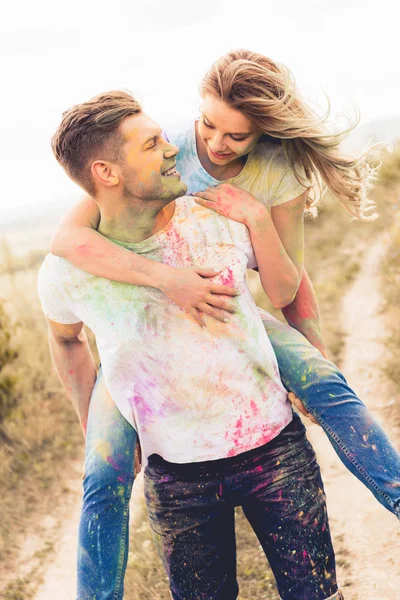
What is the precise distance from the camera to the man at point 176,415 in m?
2.43

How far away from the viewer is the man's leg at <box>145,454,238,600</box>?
2.46 metres

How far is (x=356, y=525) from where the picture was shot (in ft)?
13.7

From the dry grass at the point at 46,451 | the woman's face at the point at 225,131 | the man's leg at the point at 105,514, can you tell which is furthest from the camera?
the dry grass at the point at 46,451

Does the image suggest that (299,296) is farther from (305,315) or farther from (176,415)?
(176,415)

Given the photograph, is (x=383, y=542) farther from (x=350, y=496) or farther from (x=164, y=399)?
(x=164, y=399)

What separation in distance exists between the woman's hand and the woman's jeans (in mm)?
Answer: 506

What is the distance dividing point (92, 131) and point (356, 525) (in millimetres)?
2875

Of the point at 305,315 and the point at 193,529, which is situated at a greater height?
the point at 305,315

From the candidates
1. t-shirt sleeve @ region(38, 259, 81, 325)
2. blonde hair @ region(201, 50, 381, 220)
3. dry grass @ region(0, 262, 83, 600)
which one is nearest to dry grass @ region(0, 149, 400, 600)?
dry grass @ region(0, 262, 83, 600)

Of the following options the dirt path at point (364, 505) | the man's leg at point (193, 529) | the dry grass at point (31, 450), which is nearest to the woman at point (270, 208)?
the man's leg at point (193, 529)

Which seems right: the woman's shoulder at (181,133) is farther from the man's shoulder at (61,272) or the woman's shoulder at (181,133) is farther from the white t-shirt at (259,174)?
the man's shoulder at (61,272)

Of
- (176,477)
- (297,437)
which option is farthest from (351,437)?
(176,477)

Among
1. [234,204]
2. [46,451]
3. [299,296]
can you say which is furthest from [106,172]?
[46,451]

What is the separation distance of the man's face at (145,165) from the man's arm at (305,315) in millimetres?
728
